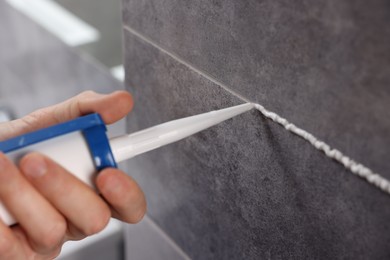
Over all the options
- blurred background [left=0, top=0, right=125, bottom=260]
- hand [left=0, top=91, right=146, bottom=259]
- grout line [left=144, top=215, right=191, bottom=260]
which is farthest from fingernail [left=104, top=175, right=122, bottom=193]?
blurred background [left=0, top=0, right=125, bottom=260]

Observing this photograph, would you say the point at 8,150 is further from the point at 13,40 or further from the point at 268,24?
the point at 13,40

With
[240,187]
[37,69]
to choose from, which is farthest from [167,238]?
[37,69]

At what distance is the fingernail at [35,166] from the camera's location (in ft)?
0.76

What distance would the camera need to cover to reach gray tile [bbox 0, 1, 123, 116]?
24.5 inches

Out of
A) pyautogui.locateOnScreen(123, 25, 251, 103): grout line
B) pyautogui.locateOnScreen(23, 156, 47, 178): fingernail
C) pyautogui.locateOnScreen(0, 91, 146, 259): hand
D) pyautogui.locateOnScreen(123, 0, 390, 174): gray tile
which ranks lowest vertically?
pyautogui.locateOnScreen(0, 91, 146, 259): hand

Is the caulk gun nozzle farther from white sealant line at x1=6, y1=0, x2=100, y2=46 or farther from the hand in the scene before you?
white sealant line at x1=6, y1=0, x2=100, y2=46

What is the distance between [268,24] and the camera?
220mm

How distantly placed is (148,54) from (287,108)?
5.6 inches

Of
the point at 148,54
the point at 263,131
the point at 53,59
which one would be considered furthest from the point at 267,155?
the point at 53,59

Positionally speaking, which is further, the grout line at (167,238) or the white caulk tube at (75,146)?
the grout line at (167,238)

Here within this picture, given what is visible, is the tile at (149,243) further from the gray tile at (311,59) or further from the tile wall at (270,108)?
the gray tile at (311,59)

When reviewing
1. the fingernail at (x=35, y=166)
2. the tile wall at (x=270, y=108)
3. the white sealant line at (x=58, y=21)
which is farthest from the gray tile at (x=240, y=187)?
the white sealant line at (x=58, y=21)

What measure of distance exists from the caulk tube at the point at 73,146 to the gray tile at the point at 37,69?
1.00 feet

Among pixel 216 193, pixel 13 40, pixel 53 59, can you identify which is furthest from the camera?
pixel 13 40
